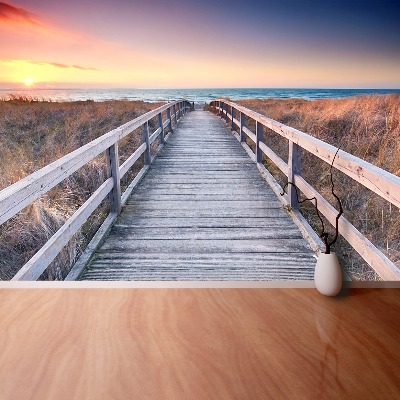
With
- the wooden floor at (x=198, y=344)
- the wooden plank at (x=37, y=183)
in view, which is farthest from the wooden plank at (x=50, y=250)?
the wooden plank at (x=37, y=183)

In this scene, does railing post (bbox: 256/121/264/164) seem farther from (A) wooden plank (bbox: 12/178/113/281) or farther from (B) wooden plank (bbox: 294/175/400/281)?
(A) wooden plank (bbox: 12/178/113/281)

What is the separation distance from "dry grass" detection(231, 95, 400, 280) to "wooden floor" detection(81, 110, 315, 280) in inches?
17.4

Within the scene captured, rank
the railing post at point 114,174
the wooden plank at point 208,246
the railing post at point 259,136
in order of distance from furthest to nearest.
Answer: the railing post at point 259,136 → the railing post at point 114,174 → the wooden plank at point 208,246

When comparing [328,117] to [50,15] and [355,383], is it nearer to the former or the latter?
[50,15]

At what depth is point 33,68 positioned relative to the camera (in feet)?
15.6

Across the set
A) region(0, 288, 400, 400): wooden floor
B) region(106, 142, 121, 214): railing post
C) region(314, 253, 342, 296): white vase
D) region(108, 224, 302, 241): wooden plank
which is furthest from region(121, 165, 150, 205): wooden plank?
region(314, 253, 342, 296): white vase

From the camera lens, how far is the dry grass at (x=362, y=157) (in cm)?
351

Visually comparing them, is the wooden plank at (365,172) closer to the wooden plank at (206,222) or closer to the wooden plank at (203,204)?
the wooden plank at (206,222)

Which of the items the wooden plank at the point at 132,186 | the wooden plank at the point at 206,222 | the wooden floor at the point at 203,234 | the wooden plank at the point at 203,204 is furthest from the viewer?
the wooden plank at the point at 132,186

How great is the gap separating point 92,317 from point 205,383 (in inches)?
19.5

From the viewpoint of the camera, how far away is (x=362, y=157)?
19.3ft

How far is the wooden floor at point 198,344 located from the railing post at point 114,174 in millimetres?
1894

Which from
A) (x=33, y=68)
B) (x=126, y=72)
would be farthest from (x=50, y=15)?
(x=126, y=72)

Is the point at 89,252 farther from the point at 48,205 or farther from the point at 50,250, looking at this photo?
the point at 48,205
